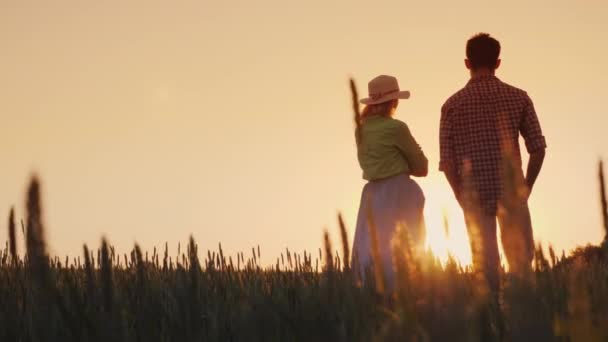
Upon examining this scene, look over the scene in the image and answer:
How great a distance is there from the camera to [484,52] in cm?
629

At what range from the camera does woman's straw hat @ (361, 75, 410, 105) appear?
6.77 metres

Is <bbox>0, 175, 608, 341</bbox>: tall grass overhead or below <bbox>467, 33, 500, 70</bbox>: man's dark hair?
below

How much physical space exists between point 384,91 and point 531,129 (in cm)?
128

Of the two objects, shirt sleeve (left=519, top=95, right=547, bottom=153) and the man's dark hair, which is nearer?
shirt sleeve (left=519, top=95, right=547, bottom=153)

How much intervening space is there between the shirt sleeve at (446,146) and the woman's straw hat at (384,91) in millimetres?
558

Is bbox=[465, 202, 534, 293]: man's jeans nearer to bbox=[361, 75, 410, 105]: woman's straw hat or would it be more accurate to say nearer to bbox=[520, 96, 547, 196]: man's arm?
bbox=[520, 96, 547, 196]: man's arm

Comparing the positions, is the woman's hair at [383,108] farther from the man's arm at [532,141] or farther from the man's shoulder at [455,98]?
the man's arm at [532,141]

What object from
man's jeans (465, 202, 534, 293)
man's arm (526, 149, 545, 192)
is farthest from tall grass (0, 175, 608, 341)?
man's arm (526, 149, 545, 192)

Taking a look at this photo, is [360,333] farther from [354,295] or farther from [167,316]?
[167,316]

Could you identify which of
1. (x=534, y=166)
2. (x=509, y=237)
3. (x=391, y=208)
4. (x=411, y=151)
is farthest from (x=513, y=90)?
(x=509, y=237)

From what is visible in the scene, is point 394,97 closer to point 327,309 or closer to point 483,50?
point 483,50

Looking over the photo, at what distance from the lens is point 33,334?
2.77 m

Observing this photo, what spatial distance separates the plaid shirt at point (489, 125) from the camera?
621cm

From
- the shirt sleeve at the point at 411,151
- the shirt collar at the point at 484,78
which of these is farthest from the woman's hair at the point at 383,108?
the shirt collar at the point at 484,78
